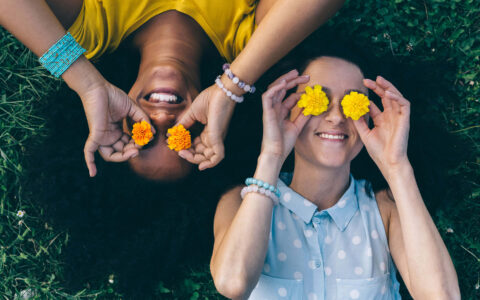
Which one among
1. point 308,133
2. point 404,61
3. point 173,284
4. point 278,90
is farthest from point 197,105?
point 404,61

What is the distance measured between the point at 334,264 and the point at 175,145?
4.38 ft

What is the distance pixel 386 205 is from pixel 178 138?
1579mm

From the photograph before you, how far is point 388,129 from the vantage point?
9.21 ft

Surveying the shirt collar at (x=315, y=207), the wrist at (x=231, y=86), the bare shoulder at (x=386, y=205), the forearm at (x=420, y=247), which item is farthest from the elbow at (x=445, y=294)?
the wrist at (x=231, y=86)

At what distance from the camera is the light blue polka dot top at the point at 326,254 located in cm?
280

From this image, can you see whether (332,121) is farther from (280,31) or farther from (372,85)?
(280,31)

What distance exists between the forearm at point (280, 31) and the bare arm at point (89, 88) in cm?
77

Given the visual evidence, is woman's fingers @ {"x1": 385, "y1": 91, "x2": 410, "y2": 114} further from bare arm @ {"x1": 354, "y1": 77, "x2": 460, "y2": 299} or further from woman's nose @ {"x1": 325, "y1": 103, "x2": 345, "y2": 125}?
woman's nose @ {"x1": 325, "y1": 103, "x2": 345, "y2": 125}

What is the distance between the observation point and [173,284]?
353cm

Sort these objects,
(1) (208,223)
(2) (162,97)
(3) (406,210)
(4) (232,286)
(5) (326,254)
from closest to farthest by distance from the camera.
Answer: (4) (232,286) → (3) (406,210) → (2) (162,97) → (5) (326,254) → (1) (208,223)

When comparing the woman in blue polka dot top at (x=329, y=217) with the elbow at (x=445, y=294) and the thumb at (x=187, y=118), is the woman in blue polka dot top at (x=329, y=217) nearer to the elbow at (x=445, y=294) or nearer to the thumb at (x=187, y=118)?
the elbow at (x=445, y=294)

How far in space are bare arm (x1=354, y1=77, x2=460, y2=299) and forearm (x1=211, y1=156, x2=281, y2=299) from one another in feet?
2.52

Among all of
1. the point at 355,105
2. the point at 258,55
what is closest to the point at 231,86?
the point at 258,55

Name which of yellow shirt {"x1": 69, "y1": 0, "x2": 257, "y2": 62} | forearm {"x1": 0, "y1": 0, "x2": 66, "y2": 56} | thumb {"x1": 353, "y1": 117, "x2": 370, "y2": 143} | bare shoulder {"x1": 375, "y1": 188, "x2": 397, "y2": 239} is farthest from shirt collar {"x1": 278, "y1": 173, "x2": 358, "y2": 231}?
forearm {"x1": 0, "y1": 0, "x2": 66, "y2": 56}
